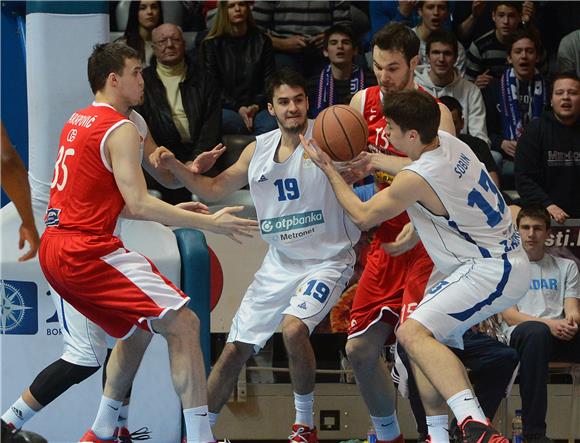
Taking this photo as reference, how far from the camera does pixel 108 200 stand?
213 inches

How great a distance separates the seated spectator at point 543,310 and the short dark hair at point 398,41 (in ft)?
5.27

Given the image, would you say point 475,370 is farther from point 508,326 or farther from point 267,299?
point 267,299

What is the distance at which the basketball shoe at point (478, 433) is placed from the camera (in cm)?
493

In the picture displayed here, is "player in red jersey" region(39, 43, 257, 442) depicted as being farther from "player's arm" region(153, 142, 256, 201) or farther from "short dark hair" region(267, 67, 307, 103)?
"short dark hair" region(267, 67, 307, 103)

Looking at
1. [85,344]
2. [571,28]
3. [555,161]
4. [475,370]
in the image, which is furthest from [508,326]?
[571,28]

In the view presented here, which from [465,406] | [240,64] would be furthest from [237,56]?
[465,406]

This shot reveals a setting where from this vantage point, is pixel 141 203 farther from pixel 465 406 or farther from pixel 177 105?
pixel 177 105

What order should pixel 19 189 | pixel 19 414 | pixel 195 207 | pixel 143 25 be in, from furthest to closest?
pixel 143 25 → pixel 195 207 → pixel 19 414 → pixel 19 189

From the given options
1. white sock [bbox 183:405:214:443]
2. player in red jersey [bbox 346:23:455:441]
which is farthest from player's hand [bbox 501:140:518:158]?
white sock [bbox 183:405:214:443]

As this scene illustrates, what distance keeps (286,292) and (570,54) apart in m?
Answer: 4.45

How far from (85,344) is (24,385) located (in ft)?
2.47

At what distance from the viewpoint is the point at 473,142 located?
8062 millimetres

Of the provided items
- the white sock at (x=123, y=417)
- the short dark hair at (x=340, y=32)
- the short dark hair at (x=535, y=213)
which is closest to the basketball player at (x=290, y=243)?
the white sock at (x=123, y=417)

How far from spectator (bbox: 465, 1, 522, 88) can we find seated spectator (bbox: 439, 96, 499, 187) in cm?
143
